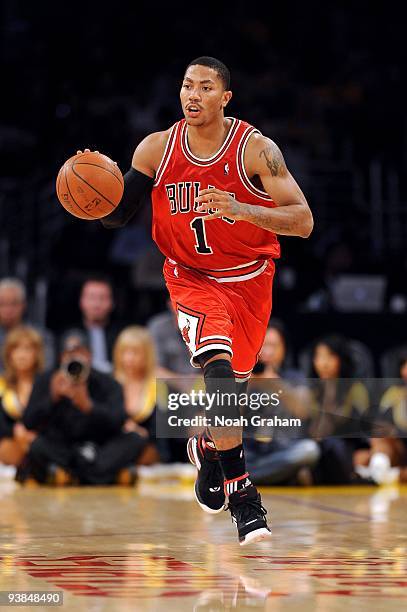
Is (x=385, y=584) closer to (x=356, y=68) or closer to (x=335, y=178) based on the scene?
(x=335, y=178)

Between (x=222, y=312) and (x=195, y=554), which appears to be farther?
Answer: (x=222, y=312)

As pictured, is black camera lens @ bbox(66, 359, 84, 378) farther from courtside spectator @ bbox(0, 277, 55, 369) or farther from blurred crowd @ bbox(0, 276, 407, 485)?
courtside spectator @ bbox(0, 277, 55, 369)

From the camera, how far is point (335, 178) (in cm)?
1413

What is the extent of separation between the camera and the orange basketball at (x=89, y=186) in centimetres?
504

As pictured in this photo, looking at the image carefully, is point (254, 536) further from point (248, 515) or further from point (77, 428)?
point (77, 428)

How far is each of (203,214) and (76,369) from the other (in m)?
3.29

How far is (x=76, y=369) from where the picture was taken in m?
8.33

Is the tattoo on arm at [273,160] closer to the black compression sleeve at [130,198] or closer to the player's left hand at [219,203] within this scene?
the player's left hand at [219,203]

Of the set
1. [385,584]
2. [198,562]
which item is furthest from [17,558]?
[385,584]

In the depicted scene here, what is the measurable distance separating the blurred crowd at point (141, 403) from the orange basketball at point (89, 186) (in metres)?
3.38

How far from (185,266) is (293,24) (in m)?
10.8

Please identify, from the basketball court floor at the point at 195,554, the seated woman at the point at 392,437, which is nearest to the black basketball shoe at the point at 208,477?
the basketball court floor at the point at 195,554

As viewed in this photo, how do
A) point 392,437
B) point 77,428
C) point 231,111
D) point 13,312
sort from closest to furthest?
1. point 77,428
2. point 392,437
3. point 13,312
4. point 231,111

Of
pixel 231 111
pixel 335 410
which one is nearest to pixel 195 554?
pixel 335 410
